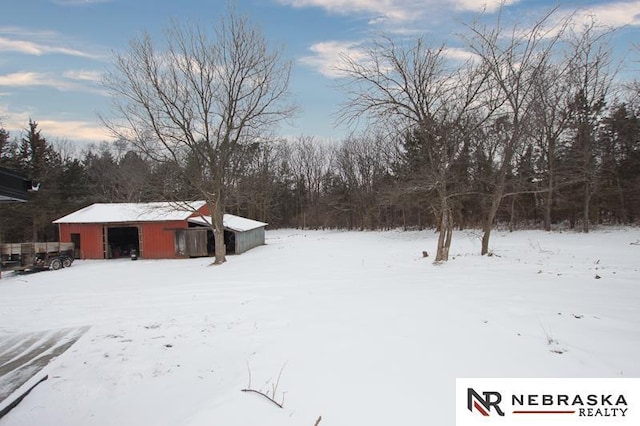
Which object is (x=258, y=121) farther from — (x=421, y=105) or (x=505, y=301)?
(x=505, y=301)

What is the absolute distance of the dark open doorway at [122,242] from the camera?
26.0 meters

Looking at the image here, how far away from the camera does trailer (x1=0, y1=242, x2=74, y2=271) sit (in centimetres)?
1851

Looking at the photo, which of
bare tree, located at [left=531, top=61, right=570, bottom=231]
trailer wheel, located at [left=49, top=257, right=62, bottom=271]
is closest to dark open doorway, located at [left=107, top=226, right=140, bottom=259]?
trailer wheel, located at [left=49, top=257, right=62, bottom=271]

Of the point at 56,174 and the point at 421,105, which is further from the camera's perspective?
the point at 56,174

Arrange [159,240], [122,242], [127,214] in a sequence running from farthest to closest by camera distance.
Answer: [122,242]
[127,214]
[159,240]

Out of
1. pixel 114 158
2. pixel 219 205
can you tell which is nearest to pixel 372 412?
pixel 219 205

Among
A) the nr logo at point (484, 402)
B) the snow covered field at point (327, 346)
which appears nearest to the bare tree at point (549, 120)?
the snow covered field at point (327, 346)

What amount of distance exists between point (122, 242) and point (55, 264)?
7.81m

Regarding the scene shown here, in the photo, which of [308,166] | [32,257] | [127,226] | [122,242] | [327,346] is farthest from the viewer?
[308,166]

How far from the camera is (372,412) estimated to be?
10.8ft

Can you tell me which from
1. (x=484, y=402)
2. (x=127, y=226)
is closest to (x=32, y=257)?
(x=127, y=226)

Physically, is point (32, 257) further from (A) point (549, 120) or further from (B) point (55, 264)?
(A) point (549, 120)

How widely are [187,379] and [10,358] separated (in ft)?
10.5

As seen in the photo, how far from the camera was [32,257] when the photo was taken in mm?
19234
